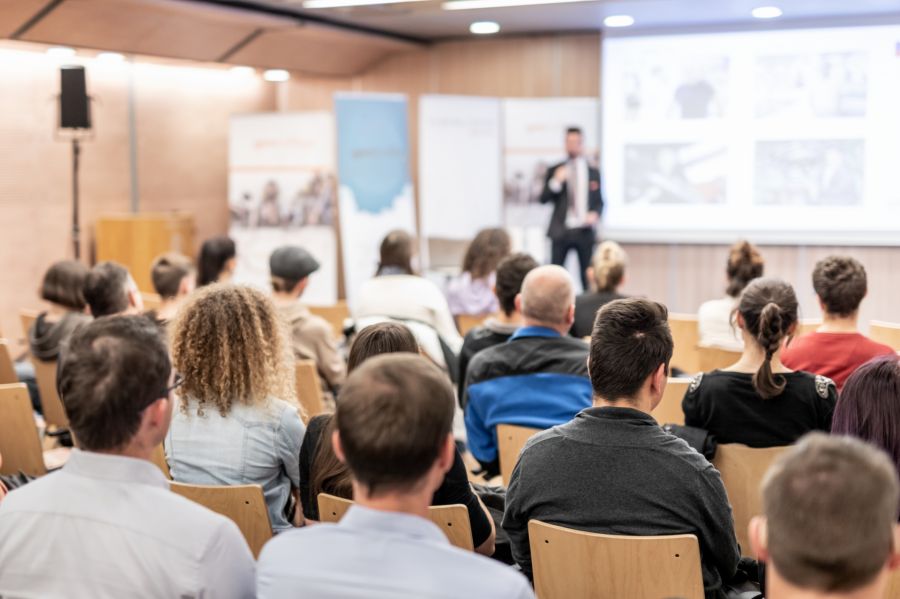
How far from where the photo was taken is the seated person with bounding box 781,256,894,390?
3.74 metres

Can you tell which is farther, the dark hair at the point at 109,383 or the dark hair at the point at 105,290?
the dark hair at the point at 105,290

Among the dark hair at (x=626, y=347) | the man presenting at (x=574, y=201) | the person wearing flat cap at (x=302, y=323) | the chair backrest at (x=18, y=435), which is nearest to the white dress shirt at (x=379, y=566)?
the dark hair at (x=626, y=347)

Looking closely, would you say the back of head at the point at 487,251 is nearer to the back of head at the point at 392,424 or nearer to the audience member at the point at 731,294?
→ the audience member at the point at 731,294

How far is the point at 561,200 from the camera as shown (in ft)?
29.1

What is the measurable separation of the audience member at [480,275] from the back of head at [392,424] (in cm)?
471

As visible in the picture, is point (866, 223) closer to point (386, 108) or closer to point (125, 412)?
point (386, 108)

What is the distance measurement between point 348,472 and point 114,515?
820mm

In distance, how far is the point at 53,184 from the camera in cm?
824

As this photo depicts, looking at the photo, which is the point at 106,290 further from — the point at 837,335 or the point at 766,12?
the point at 766,12

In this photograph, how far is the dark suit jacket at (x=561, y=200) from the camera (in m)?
8.75

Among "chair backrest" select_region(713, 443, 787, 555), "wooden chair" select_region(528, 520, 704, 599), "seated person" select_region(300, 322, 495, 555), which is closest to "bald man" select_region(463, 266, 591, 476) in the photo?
"chair backrest" select_region(713, 443, 787, 555)

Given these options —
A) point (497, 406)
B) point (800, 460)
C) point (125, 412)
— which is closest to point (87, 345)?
point (125, 412)

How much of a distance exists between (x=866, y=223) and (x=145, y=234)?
6228mm

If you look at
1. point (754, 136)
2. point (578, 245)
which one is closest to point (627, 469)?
point (578, 245)
